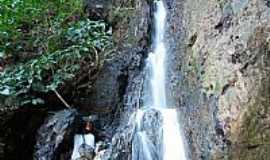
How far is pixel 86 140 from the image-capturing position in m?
5.84

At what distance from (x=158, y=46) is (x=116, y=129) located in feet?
4.74

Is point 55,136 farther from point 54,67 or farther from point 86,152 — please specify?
point 54,67

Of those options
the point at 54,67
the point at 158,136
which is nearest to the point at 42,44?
the point at 54,67

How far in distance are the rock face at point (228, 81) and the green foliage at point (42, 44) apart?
265cm

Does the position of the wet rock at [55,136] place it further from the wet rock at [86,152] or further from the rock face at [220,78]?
the rock face at [220,78]

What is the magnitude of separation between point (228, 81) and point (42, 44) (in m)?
4.40

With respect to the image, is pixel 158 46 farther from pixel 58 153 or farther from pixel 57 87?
pixel 58 153

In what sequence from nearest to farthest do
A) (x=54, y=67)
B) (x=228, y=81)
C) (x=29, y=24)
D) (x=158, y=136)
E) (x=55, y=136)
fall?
(x=228, y=81) → (x=158, y=136) → (x=55, y=136) → (x=54, y=67) → (x=29, y=24)

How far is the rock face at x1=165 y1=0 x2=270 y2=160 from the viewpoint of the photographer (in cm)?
311

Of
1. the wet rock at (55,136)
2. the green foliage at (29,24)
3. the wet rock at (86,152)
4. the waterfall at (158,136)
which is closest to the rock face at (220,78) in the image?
the waterfall at (158,136)

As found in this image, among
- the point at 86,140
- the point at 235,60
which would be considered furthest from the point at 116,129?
the point at 235,60

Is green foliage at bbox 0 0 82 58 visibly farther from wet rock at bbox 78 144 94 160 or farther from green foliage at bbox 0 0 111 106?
wet rock at bbox 78 144 94 160

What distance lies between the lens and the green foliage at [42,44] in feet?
20.4

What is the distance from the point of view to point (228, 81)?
333cm
